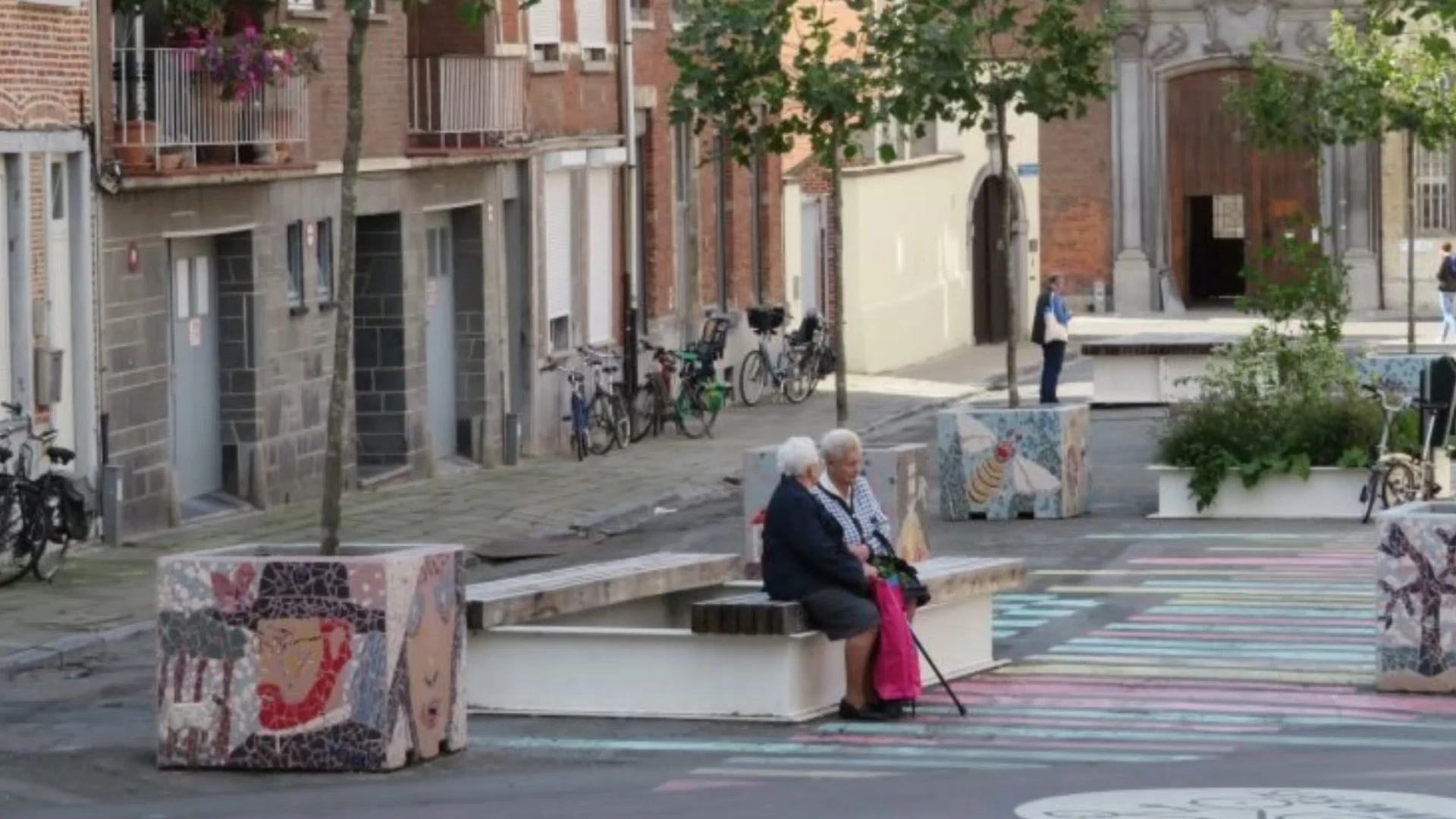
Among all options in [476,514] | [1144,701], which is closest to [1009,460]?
[476,514]

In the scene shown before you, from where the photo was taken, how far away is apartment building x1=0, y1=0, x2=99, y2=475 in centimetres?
2569

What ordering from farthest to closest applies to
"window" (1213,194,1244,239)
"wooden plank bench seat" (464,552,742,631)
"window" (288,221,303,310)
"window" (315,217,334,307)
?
"window" (1213,194,1244,239) → "window" (315,217,334,307) → "window" (288,221,303,310) → "wooden plank bench seat" (464,552,742,631)

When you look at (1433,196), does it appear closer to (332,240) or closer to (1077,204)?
(1077,204)

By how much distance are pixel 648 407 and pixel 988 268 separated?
69.6ft

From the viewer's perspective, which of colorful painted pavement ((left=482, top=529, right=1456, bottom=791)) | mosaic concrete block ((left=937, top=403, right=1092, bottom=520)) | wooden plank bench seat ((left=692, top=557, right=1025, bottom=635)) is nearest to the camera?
colorful painted pavement ((left=482, top=529, right=1456, bottom=791))

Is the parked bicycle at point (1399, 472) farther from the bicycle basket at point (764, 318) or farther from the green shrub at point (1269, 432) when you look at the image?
the bicycle basket at point (764, 318)

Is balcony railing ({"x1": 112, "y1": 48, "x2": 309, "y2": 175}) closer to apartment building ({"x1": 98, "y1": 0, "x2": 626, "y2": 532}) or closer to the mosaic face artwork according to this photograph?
apartment building ({"x1": 98, "y1": 0, "x2": 626, "y2": 532})

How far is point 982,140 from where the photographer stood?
193 feet

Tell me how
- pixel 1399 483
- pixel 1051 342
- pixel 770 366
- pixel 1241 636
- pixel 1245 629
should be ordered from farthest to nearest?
pixel 770 366
pixel 1051 342
pixel 1399 483
pixel 1245 629
pixel 1241 636

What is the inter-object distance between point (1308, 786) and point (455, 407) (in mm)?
22682

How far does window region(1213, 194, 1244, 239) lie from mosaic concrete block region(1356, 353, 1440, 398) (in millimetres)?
30867

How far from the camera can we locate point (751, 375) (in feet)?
148

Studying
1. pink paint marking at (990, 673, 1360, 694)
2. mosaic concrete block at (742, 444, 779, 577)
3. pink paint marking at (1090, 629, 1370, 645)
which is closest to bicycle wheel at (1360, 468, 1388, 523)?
mosaic concrete block at (742, 444, 779, 577)

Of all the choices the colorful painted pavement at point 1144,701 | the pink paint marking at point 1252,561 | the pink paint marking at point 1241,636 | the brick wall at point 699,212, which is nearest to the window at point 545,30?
the brick wall at point 699,212
